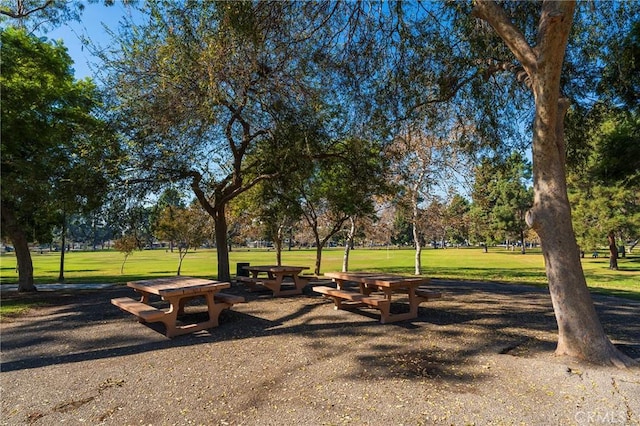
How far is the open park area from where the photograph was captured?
129 inches

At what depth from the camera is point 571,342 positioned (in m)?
4.46

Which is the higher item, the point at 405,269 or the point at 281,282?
the point at 281,282

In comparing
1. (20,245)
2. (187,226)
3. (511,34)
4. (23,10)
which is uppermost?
(23,10)

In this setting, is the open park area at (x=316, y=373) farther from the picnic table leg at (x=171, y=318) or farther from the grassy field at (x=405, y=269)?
the grassy field at (x=405, y=269)

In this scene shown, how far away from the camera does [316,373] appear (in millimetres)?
4219

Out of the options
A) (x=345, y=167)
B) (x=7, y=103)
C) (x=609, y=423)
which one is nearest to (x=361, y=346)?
(x=609, y=423)

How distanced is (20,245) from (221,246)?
6457 millimetres

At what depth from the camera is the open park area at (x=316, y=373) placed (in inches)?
129

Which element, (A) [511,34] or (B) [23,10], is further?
(B) [23,10]

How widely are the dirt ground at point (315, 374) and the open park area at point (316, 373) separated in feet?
0.06

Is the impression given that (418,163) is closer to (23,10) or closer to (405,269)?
(405,269)

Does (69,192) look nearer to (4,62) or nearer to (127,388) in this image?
(4,62)

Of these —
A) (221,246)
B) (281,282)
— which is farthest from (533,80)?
(221,246)

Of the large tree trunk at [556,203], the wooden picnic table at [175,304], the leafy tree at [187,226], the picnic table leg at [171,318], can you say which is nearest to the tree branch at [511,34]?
the large tree trunk at [556,203]
